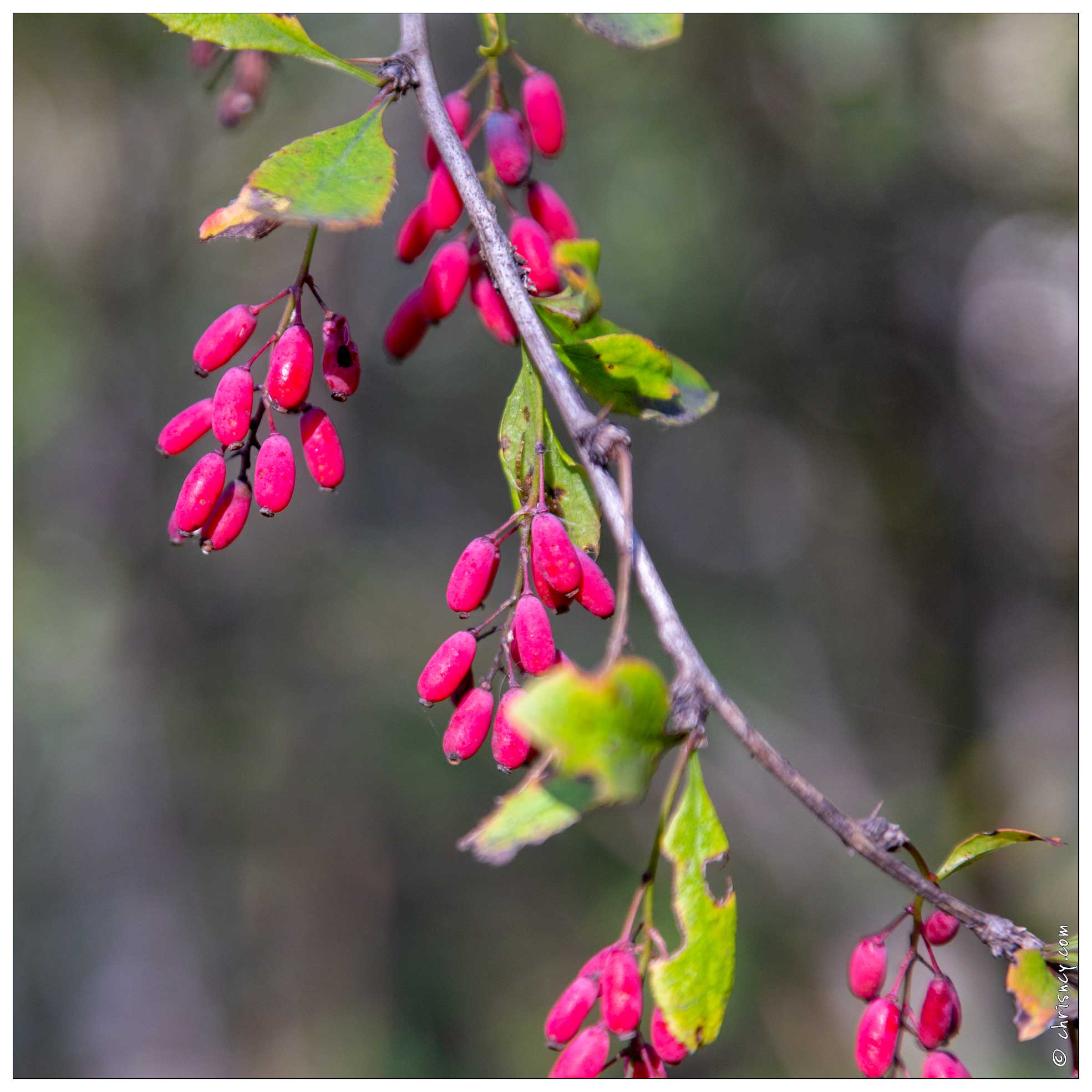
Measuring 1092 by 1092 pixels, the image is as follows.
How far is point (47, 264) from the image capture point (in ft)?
14.1

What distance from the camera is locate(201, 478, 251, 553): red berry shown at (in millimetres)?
881

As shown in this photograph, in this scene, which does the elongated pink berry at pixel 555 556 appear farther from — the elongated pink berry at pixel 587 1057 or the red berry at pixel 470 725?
the elongated pink berry at pixel 587 1057

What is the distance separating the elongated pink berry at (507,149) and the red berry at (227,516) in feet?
1.41

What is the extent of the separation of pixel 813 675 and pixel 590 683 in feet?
12.7

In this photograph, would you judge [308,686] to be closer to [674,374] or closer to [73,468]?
[73,468]

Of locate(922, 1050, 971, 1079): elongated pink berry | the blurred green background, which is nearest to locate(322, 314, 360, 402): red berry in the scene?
locate(922, 1050, 971, 1079): elongated pink berry

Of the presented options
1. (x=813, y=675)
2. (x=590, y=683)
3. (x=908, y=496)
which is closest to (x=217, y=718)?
(x=813, y=675)

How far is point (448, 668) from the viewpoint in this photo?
840 mm

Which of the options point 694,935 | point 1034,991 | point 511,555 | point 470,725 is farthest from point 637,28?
point 511,555

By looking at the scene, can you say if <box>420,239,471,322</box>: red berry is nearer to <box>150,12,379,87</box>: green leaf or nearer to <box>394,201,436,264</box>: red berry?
<box>394,201,436,264</box>: red berry

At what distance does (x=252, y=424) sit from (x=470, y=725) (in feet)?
1.16

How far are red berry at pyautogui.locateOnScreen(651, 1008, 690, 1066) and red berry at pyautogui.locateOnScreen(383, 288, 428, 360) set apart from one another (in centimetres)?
71

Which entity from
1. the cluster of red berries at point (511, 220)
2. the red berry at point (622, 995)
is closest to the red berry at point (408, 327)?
the cluster of red berries at point (511, 220)

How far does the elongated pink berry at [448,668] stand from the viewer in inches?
33.0
